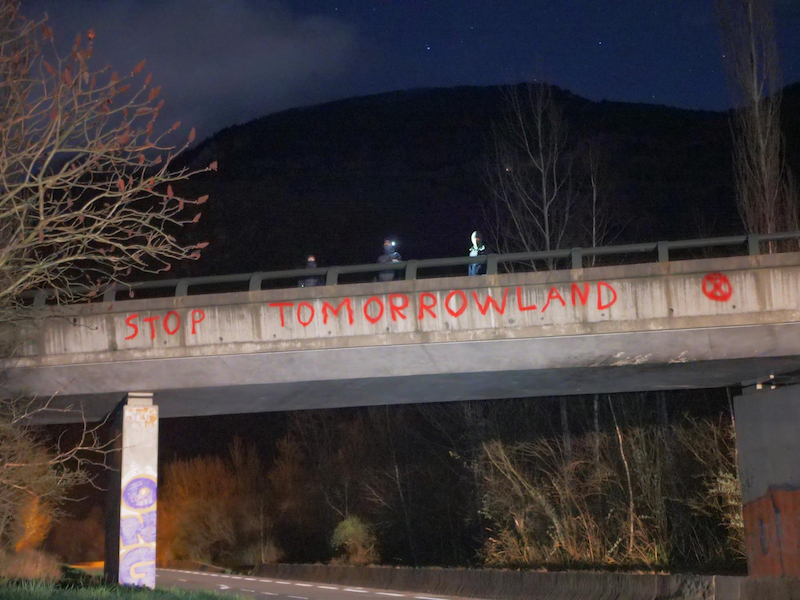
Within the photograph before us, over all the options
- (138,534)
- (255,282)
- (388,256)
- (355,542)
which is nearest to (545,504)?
(388,256)

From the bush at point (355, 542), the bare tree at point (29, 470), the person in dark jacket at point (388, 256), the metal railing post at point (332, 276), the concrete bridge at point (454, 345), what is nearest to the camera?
the bare tree at point (29, 470)

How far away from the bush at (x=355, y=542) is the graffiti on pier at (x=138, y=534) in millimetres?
24462

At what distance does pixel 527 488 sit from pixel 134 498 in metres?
14.2

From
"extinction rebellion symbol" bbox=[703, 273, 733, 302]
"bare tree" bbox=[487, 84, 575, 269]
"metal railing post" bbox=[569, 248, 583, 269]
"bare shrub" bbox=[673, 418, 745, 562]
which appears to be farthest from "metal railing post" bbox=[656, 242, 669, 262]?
"bare tree" bbox=[487, 84, 575, 269]

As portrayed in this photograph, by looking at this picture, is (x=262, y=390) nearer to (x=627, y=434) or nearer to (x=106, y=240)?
(x=106, y=240)

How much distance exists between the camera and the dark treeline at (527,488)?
2331cm

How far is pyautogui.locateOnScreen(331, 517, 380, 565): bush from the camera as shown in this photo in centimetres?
3997

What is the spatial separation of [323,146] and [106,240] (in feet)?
448

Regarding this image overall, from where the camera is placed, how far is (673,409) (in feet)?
87.0

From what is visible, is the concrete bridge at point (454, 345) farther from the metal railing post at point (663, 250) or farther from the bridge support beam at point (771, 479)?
the metal railing post at point (663, 250)

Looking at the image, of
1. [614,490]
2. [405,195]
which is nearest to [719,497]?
[614,490]

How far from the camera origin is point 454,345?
15.0 m

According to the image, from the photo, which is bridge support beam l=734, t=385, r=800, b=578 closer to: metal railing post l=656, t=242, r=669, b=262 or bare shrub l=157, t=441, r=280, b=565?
metal railing post l=656, t=242, r=669, b=262

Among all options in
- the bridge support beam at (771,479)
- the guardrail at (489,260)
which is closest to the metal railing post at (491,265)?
the guardrail at (489,260)
